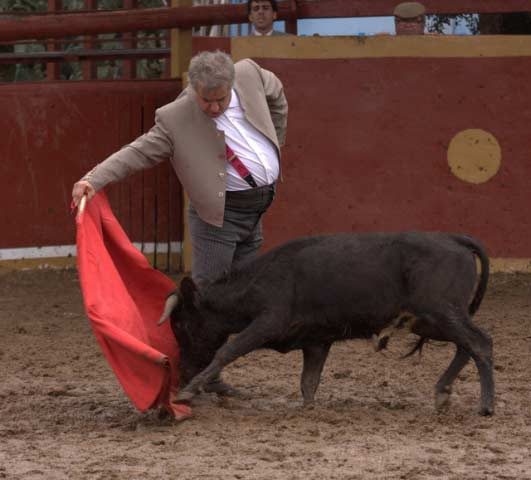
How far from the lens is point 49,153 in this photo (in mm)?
9945

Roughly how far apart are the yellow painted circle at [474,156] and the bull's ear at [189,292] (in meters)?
4.07

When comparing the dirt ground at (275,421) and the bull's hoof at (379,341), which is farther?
the bull's hoof at (379,341)

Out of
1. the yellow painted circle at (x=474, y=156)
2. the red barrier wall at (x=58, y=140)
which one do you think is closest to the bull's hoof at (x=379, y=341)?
the yellow painted circle at (x=474, y=156)

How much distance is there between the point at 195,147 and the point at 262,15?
3755 millimetres

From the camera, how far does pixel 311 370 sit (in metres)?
6.00

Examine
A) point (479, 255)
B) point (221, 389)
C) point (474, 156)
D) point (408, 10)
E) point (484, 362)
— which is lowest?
point (221, 389)

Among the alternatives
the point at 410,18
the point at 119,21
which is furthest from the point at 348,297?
the point at 119,21

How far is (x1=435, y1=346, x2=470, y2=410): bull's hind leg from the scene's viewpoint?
581cm

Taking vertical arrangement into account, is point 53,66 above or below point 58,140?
above

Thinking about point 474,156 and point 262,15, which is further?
point 474,156

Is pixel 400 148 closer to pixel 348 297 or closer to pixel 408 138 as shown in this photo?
pixel 408 138

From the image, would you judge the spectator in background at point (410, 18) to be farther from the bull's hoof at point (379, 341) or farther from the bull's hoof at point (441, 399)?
the bull's hoof at point (441, 399)

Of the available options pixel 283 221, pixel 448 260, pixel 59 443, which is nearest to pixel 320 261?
pixel 448 260

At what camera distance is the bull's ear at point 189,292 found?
582 cm
